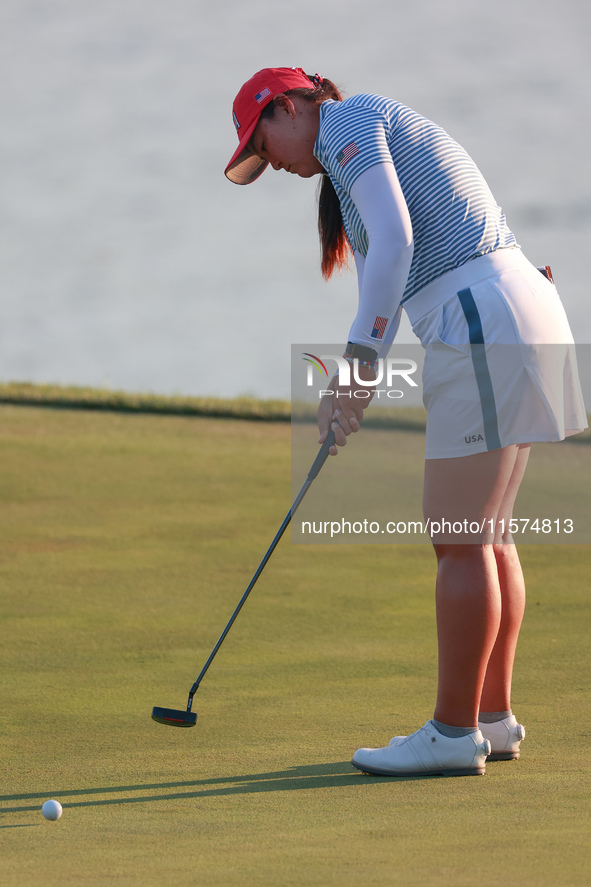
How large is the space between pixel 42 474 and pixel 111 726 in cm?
295

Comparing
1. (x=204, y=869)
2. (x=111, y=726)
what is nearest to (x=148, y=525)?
Result: (x=111, y=726)

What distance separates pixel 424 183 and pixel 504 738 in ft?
3.42

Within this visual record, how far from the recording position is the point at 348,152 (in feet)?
6.84

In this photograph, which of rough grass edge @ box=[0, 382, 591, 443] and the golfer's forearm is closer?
the golfer's forearm

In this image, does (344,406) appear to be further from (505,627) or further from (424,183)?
(505,627)

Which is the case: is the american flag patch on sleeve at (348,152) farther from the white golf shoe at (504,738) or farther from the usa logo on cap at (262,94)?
the white golf shoe at (504,738)

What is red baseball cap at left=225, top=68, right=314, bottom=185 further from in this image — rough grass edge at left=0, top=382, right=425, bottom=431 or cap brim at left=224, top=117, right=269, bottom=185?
rough grass edge at left=0, top=382, right=425, bottom=431

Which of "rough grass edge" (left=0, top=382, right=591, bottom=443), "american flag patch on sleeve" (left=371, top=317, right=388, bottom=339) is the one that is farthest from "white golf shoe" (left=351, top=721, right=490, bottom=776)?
"rough grass edge" (left=0, top=382, right=591, bottom=443)

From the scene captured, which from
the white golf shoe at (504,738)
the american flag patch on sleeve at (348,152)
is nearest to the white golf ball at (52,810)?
the white golf shoe at (504,738)

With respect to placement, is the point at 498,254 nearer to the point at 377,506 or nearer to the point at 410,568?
the point at 410,568

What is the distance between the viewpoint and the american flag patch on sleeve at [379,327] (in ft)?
6.85

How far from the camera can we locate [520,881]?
1.49 m

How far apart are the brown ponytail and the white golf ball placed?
1.16m

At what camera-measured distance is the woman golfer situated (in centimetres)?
206
